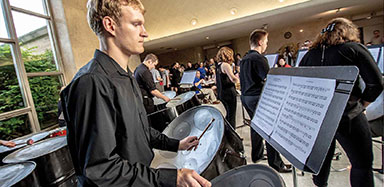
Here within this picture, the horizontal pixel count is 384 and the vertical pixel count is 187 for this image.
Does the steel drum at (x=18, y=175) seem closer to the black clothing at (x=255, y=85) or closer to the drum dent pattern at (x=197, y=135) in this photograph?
the drum dent pattern at (x=197, y=135)

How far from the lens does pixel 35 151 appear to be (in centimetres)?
116

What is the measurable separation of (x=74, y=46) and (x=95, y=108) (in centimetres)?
339

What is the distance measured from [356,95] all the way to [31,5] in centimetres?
400

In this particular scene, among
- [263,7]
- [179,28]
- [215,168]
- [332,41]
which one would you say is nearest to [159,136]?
[215,168]

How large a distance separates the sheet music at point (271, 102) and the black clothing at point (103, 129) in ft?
1.43

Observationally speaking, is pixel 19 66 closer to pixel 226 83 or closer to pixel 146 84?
pixel 146 84

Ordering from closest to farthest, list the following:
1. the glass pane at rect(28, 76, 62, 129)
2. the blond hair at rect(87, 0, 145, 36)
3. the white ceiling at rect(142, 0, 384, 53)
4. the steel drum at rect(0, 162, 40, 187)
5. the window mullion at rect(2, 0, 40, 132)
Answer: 1. the blond hair at rect(87, 0, 145, 36)
2. the steel drum at rect(0, 162, 40, 187)
3. the window mullion at rect(2, 0, 40, 132)
4. the glass pane at rect(28, 76, 62, 129)
5. the white ceiling at rect(142, 0, 384, 53)

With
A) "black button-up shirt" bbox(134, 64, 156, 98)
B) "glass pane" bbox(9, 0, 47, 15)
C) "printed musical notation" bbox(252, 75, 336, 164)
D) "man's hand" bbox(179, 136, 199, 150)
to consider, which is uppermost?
"glass pane" bbox(9, 0, 47, 15)

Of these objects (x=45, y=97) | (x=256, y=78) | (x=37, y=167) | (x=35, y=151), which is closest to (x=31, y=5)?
(x=45, y=97)

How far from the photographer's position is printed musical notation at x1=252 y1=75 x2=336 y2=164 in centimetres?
52

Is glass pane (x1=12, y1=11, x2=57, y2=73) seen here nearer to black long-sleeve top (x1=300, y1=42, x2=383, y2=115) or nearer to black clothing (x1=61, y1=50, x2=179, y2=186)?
black clothing (x1=61, y1=50, x2=179, y2=186)

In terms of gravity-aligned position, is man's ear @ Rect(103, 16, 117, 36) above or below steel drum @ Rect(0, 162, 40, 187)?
above

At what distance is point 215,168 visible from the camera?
754mm

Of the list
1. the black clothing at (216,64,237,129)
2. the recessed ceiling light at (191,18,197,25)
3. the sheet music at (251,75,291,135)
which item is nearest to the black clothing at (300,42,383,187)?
the sheet music at (251,75,291,135)
